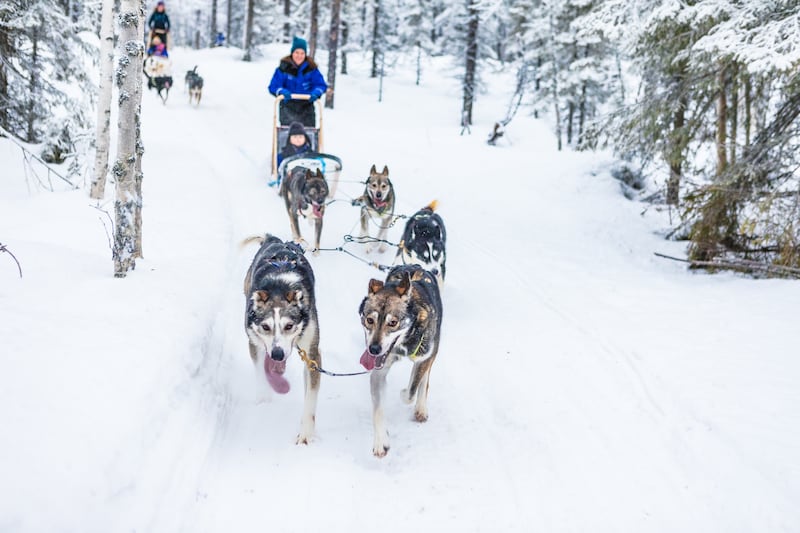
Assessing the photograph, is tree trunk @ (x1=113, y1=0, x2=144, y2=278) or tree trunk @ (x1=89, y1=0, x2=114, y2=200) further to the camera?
tree trunk @ (x1=89, y1=0, x2=114, y2=200)

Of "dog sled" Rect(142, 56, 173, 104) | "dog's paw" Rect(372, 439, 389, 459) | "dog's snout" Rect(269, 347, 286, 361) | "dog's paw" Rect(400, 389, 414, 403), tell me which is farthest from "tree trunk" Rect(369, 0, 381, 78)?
"dog's paw" Rect(372, 439, 389, 459)

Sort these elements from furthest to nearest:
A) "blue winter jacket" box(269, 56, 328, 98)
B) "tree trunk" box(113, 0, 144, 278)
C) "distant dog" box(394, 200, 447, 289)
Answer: "blue winter jacket" box(269, 56, 328, 98)
"distant dog" box(394, 200, 447, 289)
"tree trunk" box(113, 0, 144, 278)

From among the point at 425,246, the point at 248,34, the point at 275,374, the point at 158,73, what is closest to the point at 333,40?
the point at 158,73

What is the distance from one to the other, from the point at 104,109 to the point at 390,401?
20.0ft

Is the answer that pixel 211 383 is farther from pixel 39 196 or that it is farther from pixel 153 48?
pixel 153 48

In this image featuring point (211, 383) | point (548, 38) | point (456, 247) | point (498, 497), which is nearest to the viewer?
point (498, 497)

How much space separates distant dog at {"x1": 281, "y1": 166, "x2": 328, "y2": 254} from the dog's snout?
3901mm

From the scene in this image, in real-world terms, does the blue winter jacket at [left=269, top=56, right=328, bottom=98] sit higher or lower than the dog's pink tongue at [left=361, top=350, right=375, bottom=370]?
higher

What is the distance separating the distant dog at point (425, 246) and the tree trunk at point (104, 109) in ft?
15.3

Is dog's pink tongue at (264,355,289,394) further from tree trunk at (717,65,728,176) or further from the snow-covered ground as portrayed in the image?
tree trunk at (717,65,728,176)

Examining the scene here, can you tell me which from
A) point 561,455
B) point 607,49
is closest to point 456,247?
point 561,455

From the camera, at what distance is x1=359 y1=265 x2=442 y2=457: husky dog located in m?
3.39

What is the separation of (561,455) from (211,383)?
267 cm

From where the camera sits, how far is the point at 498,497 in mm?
3225
